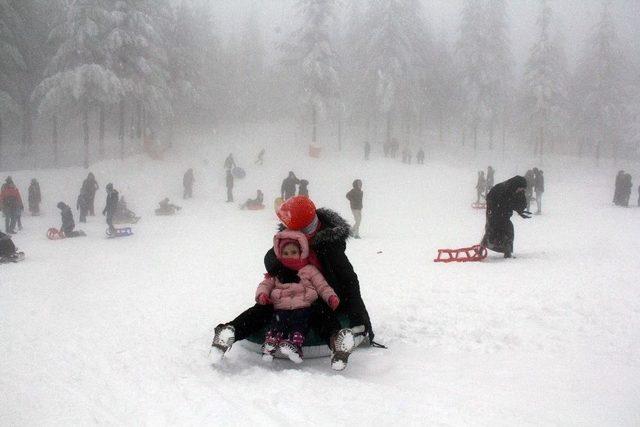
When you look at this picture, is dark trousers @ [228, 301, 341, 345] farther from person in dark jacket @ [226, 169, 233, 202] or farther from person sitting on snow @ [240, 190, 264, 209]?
person in dark jacket @ [226, 169, 233, 202]

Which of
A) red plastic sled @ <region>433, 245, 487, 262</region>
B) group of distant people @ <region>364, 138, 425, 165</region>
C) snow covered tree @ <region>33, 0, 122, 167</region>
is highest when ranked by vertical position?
snow covered tree @ <region>33, 0, 122, 167</region>

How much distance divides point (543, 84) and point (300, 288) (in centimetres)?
4275

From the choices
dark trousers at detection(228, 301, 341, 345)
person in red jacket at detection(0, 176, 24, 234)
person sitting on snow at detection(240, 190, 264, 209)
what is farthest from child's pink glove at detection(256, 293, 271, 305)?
person sitting on snow at detection(240, 190, 264, 209)

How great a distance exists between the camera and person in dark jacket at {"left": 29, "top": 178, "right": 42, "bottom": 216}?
65.9 feet

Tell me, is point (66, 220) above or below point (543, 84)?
below

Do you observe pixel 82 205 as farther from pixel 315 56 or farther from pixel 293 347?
pixel 315 56

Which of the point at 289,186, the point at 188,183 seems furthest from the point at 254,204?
the point at 188,183

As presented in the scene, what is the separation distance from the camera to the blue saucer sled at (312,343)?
4363mm

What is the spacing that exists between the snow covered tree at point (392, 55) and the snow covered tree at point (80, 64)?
19373mm

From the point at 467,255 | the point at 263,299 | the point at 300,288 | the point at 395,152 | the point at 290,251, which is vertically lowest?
the point at 467,255

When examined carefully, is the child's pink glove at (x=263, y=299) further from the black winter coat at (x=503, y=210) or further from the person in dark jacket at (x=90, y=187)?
the person in dark jacket at (x=90, y=187)

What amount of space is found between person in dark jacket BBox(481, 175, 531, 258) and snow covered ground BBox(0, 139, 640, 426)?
36 cm

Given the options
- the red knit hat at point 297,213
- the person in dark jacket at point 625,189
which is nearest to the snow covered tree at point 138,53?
the person in dark jacket at point 625,189

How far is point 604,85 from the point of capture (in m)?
41.9
